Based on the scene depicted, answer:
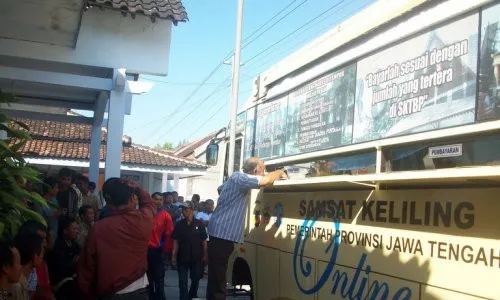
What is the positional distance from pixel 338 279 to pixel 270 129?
6.97 ft

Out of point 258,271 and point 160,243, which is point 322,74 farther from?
point 160,243

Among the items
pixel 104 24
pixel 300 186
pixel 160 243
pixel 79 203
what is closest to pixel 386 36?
pixel 300 186

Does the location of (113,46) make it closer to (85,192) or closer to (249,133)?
(85,192)

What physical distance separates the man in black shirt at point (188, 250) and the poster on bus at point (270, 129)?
271 cm

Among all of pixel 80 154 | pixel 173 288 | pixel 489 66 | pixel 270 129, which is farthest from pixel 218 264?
pixel 80 154

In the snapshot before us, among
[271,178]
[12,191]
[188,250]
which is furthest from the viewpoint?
[188,250]

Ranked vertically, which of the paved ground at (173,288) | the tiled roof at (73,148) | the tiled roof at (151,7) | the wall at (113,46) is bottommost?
the paved ground at (173,288)

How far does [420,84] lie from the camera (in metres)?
3.45

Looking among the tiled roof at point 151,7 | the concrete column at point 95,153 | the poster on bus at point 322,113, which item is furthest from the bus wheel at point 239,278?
the concrete column at point 95,153

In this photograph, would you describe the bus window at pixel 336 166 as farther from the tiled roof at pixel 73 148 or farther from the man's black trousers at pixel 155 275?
the tiled roof at pixel 73 148

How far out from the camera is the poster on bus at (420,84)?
309 centimetres

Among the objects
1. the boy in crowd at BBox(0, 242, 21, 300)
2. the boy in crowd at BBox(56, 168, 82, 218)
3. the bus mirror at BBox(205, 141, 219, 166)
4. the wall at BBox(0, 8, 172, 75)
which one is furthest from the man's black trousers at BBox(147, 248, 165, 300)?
the boy in crowd at BBox(0, 242, 21, 300)

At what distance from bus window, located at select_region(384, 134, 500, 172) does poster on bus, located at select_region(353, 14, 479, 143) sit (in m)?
0.12

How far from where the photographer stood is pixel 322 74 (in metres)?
4.64
